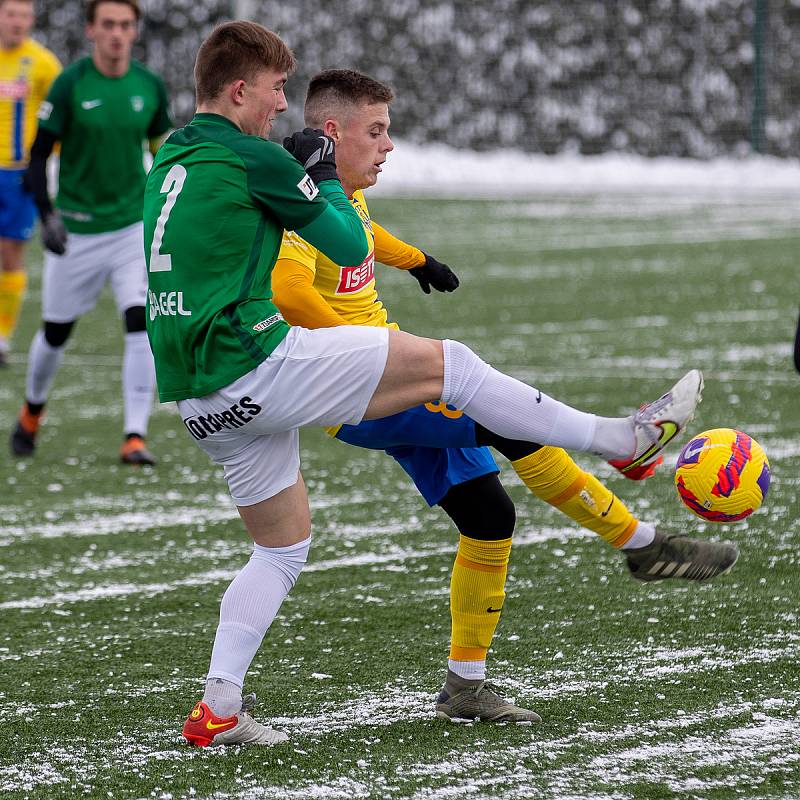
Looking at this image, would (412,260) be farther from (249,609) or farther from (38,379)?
(38,379)

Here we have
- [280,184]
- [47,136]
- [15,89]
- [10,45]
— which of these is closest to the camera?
[280,184]

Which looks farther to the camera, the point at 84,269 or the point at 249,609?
the point at 84,269

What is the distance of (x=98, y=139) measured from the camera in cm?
826

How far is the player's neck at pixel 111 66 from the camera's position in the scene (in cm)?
824

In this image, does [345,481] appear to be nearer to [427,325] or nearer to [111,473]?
[111,473]

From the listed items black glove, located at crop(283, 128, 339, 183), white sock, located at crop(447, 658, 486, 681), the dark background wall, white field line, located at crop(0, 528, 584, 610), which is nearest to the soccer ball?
white sock, located at crop(447, 658, 486, 681)

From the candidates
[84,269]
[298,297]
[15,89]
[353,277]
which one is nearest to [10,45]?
[15,89]

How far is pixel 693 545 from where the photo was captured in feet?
14.0

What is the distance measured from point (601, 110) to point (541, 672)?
2336cm

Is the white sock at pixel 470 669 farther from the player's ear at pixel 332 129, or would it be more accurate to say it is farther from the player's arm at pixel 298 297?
the player's ear at pixel 332 129

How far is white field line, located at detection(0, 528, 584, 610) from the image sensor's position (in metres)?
5.52

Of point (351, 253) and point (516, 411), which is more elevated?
point (351, 253)

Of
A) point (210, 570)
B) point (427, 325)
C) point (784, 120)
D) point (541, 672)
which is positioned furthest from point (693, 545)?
point (784, 120)

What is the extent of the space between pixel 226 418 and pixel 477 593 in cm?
92
